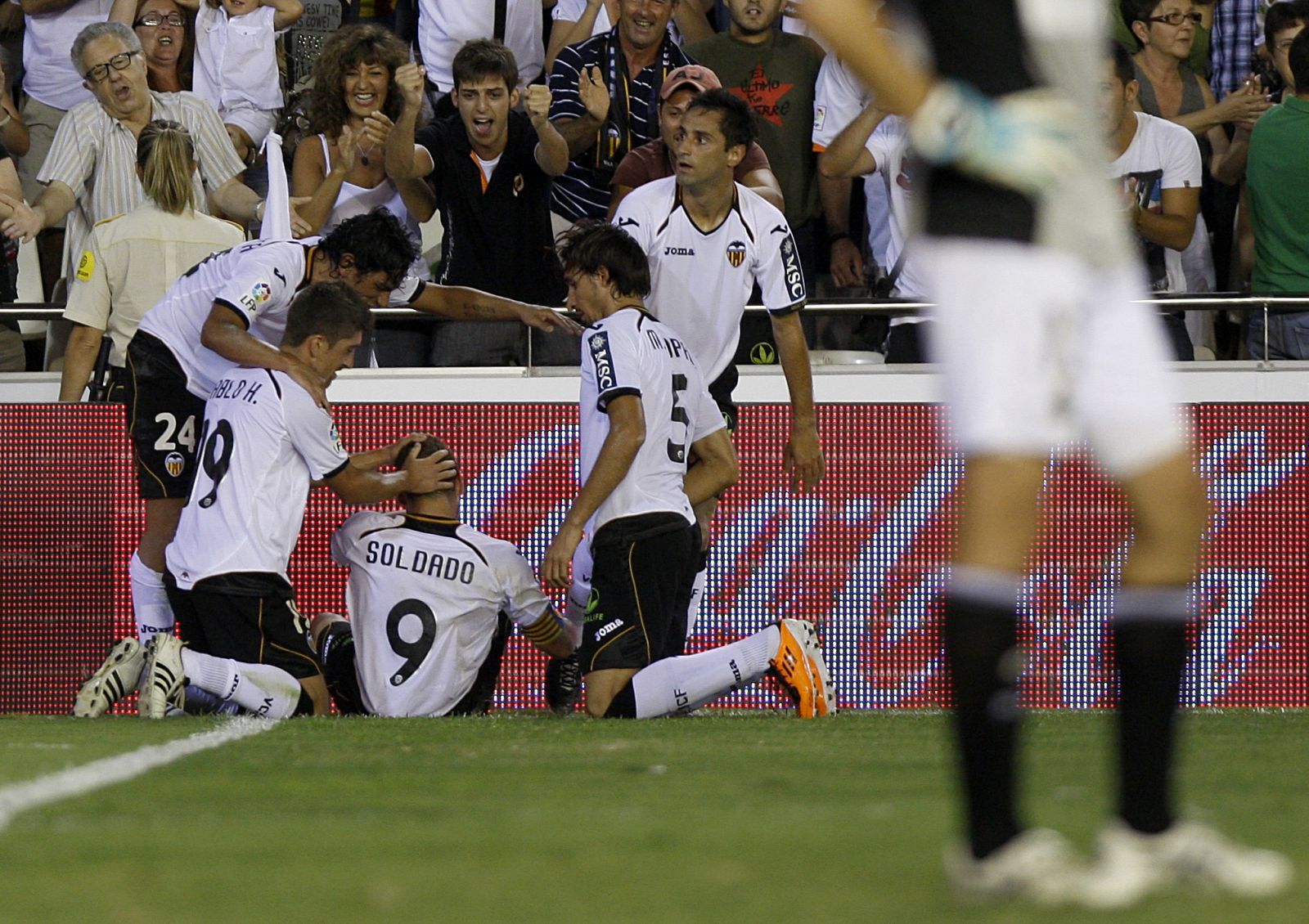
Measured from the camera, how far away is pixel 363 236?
7.90 m

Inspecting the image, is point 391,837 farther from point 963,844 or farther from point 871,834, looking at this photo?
point 963,844

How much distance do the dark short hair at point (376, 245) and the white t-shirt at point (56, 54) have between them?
139 inches

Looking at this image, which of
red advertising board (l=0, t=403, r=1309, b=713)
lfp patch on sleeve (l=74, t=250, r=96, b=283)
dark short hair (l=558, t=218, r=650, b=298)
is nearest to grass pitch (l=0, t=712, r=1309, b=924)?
dark short hair (l=558, t=218, r=650, b=298)

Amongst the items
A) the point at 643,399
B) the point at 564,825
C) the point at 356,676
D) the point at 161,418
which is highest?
the point at 643,399

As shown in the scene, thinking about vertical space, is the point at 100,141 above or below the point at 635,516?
above

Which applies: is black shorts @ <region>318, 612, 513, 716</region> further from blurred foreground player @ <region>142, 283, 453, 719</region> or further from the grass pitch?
the grass pitch

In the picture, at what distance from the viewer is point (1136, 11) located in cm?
1031

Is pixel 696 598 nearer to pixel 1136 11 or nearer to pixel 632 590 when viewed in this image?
pixel 632 590

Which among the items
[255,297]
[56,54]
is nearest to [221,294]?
[255,297]

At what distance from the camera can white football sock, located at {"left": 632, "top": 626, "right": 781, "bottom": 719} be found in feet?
24.1

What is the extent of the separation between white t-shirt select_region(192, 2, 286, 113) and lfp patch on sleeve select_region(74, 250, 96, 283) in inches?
70.9

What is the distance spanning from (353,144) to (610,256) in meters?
2.51

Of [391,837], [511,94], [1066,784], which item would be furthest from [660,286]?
[391,837]

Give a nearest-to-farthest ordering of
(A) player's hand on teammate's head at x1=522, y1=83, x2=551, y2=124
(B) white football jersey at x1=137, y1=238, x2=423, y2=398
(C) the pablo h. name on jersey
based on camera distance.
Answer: (C) the pablo h. name on jersey, (B) white football jersey at x1=137, y1=238, x2=423, y2=398, (A) player's hand on teammate's head at x1=522, y1=83, x2=551, y2=124
